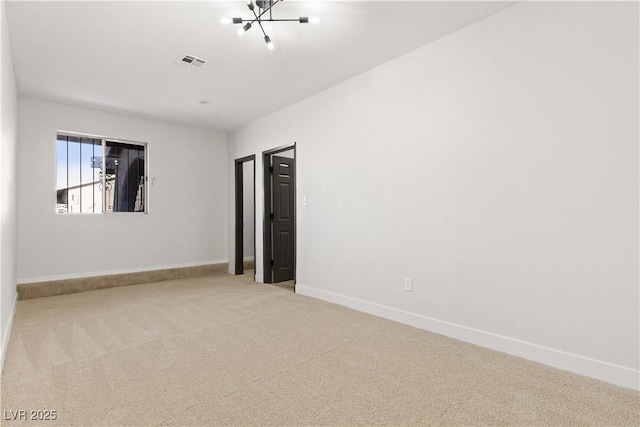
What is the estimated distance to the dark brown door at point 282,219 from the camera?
5219 millimetres

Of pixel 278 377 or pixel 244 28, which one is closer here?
pixel 278 377

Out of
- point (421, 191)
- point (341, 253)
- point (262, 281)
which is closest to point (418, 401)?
point (421, 191)

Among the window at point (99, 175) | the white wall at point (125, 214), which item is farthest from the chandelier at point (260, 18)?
the window at point (99, 175)

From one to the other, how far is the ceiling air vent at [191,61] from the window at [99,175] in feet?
8.36

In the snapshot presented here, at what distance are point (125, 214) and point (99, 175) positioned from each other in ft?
2.25

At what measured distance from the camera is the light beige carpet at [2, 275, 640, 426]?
1724 millimetres

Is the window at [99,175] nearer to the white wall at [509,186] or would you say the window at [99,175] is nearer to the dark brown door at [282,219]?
the dark brown door at [282,219]

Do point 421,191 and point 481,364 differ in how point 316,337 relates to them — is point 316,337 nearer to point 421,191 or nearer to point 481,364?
point 481,364

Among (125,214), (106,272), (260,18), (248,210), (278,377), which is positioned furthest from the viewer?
(248,210)

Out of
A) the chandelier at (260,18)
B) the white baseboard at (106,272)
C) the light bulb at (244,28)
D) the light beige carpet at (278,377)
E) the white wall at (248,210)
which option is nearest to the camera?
the light beige carpet at (278,377)

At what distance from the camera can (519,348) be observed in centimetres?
241

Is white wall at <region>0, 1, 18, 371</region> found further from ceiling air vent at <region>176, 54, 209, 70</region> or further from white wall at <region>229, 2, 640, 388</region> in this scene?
white wall at <region>229, 2, 640, 388</region>

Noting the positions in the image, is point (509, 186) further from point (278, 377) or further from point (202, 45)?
point (202, 45)

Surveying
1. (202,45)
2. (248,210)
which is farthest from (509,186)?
(248,210)
